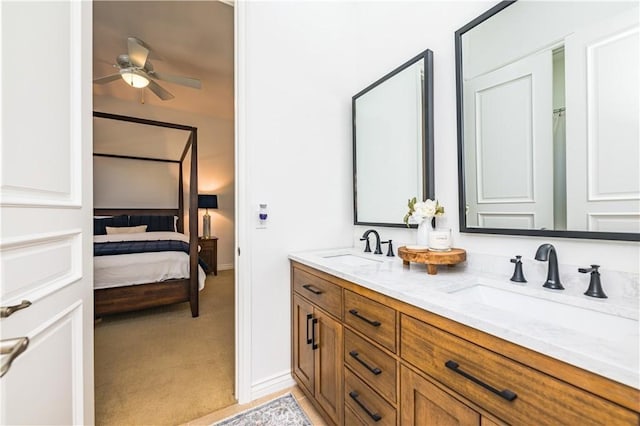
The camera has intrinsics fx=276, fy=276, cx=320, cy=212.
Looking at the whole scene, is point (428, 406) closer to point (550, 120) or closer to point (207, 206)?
point (550, 120)

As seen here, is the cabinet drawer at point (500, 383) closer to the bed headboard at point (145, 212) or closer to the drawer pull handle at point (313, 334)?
the drawer pull handle at point (313, 334)

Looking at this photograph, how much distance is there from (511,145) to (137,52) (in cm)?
337

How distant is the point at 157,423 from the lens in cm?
150

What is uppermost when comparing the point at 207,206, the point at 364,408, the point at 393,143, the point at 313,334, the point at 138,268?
the point at 393,143

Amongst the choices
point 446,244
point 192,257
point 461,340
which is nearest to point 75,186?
point 461,340

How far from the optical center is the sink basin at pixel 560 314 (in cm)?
75

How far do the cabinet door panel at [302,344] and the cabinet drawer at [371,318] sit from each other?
15.0 inches

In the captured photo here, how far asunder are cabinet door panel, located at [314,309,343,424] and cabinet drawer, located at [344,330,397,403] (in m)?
0.08

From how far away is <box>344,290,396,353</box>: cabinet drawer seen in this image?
1.01 metres

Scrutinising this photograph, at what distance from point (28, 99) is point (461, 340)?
4.64 feet

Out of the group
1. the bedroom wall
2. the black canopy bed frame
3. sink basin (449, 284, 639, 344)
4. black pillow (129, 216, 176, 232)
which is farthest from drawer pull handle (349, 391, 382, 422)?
the bedroom wall

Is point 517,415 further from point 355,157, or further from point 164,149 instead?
point 164,149

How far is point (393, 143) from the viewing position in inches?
69.2

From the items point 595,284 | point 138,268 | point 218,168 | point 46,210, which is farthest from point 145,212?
point 595,284
